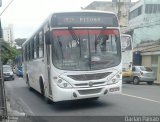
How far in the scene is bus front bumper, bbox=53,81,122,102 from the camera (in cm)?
1059

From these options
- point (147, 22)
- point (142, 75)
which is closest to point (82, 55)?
point (142, 75)

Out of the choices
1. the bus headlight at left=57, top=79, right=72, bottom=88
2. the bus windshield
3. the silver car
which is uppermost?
the bus windshield

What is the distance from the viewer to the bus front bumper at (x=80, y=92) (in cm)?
1059

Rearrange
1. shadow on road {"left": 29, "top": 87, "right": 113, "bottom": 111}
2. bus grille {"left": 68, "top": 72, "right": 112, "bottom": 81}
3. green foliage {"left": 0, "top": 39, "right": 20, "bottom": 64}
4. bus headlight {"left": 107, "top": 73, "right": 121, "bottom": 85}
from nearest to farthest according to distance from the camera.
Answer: bus grille {"left": 68, "top": 72, "right": 112, "bottom": 81} → bus headlight {"left": 107, "top": 73, "right": 121, "bottom": 85} → shadow on road {"left": 29, "top": 87, "right": 113, "bottom": 111} → green foliage {"left": 0, "top": 39, "right": 20, "bottom": 64}

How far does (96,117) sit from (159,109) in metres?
2.33

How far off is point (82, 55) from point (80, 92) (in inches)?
48.4

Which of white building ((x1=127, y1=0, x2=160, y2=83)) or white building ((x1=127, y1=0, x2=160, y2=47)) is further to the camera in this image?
white building ((x1=127, y1=0, x2=160, y2=47))

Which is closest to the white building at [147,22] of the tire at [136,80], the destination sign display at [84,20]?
the tire at [136,80]

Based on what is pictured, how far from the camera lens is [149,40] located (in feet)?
137

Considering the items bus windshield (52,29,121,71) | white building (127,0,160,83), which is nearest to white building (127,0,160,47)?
white building (127,0,160,83)

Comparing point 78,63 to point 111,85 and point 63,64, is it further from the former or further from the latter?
point 111,85

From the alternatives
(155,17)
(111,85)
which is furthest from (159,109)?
(155,17)

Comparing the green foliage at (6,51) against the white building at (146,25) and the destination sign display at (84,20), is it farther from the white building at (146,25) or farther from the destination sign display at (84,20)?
the destination sign display at (84,20)

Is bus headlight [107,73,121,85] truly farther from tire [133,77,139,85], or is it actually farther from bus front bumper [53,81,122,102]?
tire [133,77,139,85]
